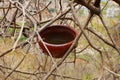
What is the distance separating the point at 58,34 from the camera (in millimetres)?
1489

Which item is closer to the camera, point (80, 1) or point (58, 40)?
point (80, 1)

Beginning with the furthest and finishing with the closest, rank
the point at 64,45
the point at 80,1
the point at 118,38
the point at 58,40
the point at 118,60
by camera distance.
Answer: the point at 118,38
the point at 118,60
the point at 58,40
the point at 64,45
the point at 80,1

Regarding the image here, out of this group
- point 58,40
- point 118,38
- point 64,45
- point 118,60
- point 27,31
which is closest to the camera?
point 64,45

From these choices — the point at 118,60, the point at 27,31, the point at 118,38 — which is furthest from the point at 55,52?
the point at 118,38

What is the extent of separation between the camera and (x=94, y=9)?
1.17m

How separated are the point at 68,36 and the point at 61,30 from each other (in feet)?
0.14

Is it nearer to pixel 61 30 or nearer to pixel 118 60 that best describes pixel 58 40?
pixel 61 30

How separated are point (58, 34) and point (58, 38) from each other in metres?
0.02

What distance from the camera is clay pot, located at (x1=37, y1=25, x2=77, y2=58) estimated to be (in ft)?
4.43

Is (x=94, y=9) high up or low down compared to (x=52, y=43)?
up

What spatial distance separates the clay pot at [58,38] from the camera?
1.35 meters

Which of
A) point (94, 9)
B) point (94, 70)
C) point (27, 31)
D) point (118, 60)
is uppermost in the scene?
point (94, 9)

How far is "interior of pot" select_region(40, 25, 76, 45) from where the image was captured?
56.1 inches

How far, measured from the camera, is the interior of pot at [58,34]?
4.68 feet
